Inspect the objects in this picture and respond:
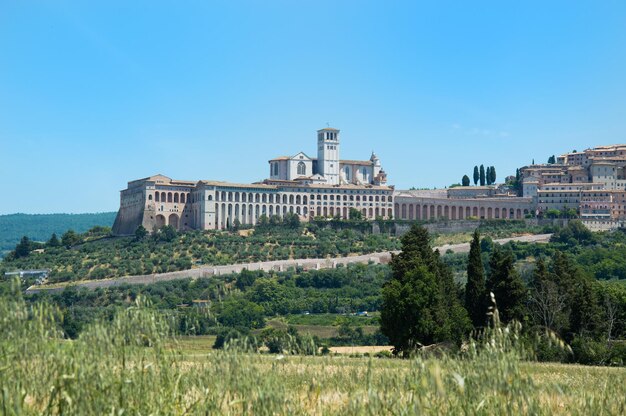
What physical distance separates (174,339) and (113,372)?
2.63 feet

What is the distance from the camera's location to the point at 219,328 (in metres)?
48.9

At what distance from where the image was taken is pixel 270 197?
9288cm

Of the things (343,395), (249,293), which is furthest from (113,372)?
(249,293)

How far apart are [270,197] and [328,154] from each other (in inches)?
452

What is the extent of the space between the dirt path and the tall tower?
22.2 m

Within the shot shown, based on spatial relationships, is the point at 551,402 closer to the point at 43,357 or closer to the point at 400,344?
the point at 43,357

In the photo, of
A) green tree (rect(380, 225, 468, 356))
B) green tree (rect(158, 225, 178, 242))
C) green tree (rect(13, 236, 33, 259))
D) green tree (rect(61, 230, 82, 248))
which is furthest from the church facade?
green tree (rect(380, 225, 468, 356))

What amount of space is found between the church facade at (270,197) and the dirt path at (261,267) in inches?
605

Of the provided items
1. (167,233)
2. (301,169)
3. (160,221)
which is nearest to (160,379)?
(167,233)

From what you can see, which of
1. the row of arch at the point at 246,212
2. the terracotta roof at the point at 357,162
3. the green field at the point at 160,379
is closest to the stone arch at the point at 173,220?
the row of arch at the point at 246,212

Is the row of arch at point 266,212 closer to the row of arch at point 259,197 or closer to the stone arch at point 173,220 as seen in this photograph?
the row of arch at point 259,197

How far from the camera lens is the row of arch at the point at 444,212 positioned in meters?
97.4

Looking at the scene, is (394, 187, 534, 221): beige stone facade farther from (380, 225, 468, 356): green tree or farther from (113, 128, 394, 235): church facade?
(380, 225, 468, 356): green tree

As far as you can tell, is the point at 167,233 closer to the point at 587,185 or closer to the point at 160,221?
the point at 160,221
